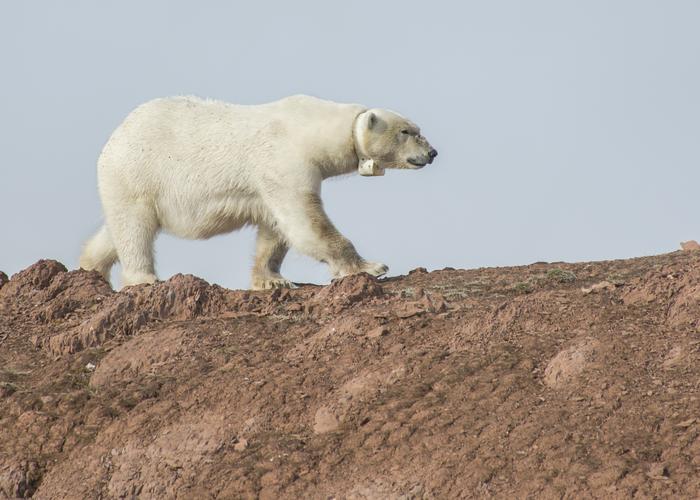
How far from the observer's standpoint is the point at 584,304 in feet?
30.4

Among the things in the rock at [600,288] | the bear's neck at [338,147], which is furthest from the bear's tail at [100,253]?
the rock at [600,288]

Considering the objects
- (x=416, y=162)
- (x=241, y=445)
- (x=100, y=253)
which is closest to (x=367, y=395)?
(x=241, y=445)

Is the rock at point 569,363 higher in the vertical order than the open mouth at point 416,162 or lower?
lower

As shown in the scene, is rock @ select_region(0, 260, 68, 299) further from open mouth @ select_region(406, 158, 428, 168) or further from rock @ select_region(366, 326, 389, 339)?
rock @ select_region(366, 326, 389, 339)

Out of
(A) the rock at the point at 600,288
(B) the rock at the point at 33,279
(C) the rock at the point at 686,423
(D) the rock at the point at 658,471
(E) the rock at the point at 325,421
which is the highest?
(B) the rock at the point at 33,279

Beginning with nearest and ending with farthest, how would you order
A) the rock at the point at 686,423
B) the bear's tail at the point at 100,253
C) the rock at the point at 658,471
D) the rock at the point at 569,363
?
the rock at the point at 658,471, the rock at the point at 686,423, the rock at the point at 569,363, the bear's tail at the point at 100,253

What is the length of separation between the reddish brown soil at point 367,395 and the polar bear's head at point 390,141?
9.72ft

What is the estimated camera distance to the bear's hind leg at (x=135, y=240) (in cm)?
1410

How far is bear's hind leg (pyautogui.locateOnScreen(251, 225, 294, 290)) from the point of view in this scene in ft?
47.2

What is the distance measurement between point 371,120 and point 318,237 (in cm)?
149

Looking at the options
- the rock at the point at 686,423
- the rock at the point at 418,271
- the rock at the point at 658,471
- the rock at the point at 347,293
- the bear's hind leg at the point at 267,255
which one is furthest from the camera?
the bear's hind leg at the point at 267,255

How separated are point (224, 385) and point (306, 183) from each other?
471cm

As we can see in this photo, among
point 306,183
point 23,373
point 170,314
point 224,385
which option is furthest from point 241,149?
point 224,385

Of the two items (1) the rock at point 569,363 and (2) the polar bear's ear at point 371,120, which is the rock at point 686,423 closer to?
(1) the rock at point 569,363
